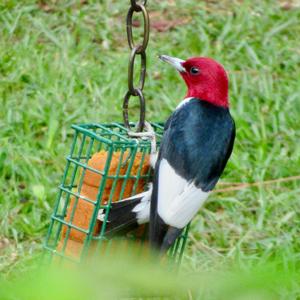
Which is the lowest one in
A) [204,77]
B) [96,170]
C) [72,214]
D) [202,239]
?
[202,239]

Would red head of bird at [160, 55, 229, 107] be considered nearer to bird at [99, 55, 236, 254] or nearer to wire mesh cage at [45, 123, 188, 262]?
bird at [99, 55, 236, 254]

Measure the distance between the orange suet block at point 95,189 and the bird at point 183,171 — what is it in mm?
63

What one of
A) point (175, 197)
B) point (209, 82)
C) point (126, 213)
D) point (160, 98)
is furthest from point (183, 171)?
point (160, 98)

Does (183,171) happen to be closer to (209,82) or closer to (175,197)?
(175,197)

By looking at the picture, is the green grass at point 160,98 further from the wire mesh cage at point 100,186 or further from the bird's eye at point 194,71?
the bird's eye at point 194,71

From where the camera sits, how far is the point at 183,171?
9.75 feet

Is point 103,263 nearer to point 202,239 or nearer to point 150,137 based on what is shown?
point 150,137

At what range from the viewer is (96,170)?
2975mm

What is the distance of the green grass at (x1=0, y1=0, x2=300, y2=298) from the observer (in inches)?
178

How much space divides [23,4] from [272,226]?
3.32 meters

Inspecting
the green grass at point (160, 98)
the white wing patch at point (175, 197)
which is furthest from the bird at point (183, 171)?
the green grass at point (160, 98)

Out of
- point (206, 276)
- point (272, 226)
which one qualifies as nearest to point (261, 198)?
point (272, 226)

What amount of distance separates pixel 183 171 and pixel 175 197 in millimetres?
126

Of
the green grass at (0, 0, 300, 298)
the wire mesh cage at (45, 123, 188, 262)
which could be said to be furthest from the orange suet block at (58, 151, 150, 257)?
the green grass at (0, 0, 300, 298)
